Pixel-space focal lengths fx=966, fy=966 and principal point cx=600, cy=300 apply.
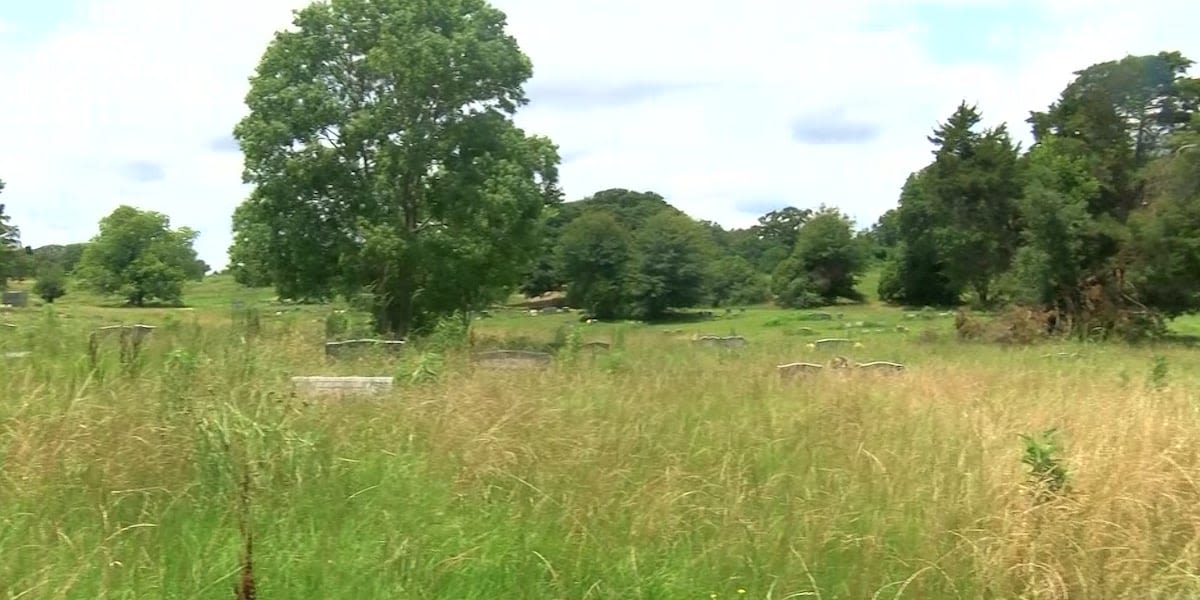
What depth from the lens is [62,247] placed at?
9781 cm

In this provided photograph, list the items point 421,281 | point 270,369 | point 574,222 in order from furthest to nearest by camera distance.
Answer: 1. point 574,222
2. point 421,281
3. point 270,369

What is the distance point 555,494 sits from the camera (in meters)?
4.98

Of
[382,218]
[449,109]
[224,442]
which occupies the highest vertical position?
[449,109]

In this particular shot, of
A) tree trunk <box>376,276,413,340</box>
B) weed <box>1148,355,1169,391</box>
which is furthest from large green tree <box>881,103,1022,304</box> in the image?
weed <box>1148,355,1169,391</box>

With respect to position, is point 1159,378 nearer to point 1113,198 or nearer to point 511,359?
point 511,359

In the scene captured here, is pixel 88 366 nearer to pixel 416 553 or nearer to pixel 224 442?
pixel 224 442

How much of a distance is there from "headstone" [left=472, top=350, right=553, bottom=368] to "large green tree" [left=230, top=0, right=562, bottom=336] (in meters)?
10.2

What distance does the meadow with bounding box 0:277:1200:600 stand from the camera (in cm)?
409

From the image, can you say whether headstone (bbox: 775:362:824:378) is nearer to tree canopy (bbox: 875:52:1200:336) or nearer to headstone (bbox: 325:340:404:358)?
headstone (bbox: 325:340:404:358)

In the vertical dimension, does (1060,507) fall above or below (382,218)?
below

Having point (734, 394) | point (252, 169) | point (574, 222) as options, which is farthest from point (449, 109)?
point (574, 222)

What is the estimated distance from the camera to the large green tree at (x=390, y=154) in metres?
21.6

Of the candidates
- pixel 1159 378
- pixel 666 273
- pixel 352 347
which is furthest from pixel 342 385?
pixel 666 273

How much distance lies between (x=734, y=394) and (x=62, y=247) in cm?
10562
